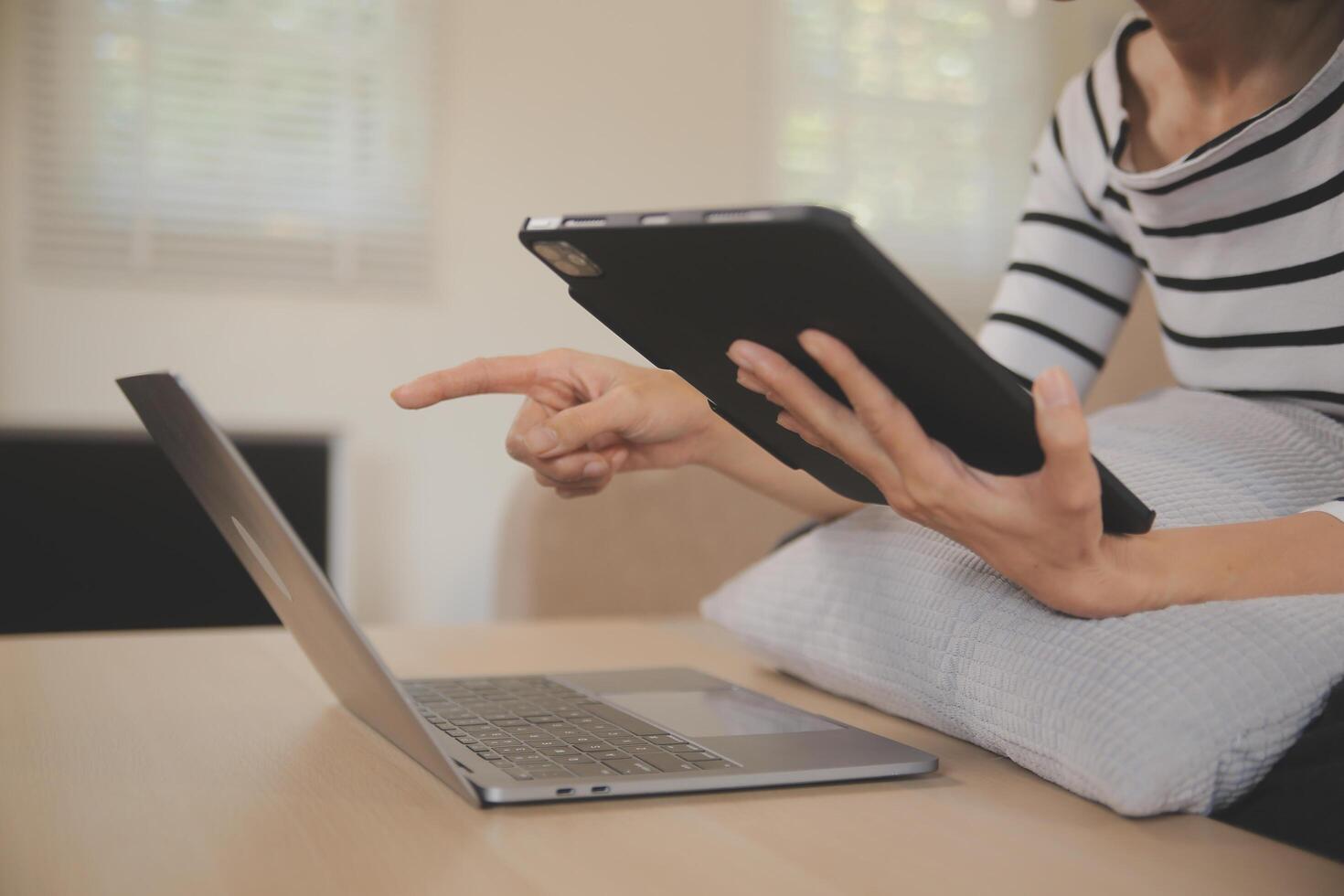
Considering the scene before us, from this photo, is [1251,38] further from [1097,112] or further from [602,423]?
[602,423]

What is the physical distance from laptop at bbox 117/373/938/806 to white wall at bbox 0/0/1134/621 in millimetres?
1931

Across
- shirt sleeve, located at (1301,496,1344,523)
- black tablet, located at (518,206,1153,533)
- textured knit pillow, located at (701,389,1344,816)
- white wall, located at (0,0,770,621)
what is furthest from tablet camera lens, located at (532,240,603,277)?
white wall, located at (0,0,770,621)

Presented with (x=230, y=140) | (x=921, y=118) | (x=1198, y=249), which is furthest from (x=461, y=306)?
(x=1198, y=249)

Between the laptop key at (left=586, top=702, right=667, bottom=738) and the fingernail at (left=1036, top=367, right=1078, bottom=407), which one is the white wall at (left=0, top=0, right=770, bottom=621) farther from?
the fingernail at (left=1036, top=367, right=1078, bottom=407)

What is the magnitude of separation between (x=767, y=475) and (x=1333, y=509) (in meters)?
0.39

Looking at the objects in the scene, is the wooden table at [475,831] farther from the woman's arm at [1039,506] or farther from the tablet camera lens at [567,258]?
the tablet camera lens at [567,258]

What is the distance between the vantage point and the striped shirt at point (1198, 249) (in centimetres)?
87

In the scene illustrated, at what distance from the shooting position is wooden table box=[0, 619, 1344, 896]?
1.46ft

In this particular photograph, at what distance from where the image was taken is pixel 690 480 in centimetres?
179

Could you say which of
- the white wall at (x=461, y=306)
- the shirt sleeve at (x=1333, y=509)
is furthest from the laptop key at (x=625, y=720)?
the white wall at (x=461, y=306)

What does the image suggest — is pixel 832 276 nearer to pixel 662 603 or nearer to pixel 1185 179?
pixel 1185 179

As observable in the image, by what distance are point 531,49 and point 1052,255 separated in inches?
79.5

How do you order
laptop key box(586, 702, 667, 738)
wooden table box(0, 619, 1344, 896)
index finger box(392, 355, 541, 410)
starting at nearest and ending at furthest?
wooden table box(0, 619, 1344, 896)
laptop key box(586, 702, 667, 738)
index finger box(392, 355, 541, 410)

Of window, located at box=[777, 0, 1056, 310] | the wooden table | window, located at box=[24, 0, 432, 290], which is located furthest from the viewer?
window, located at box=[777, 0, 1056, 310]
